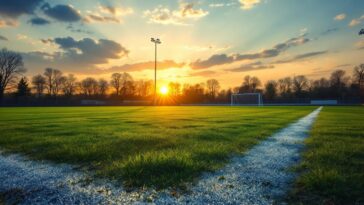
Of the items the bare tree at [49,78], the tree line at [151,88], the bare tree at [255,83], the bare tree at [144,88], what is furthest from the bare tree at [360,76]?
the bare tree at [49,78]

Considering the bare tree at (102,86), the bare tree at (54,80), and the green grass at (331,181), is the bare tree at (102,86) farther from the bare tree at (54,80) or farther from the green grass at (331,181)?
the green grass at (331,181)

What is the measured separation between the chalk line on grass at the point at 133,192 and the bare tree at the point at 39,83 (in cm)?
9678

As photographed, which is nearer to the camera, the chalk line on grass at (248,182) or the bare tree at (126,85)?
the chalk line on grass at (248,182)

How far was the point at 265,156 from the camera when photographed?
5.85m

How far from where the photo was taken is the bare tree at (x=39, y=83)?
87.2 m

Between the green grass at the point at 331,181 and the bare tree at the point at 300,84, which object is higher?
the bare tree at the point at 300,84

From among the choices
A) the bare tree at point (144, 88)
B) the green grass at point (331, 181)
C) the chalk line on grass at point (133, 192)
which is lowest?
the chalk line on grass at point (133, 192)

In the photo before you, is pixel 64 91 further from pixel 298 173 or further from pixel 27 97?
pixel 298 173

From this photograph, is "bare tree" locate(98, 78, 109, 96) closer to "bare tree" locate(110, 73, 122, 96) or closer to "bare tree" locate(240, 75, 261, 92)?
"bare tree" locate(110, 73, 122, 96)

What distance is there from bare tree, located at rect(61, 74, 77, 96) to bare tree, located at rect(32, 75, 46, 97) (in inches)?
272

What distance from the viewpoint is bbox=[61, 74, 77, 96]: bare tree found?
9250 cm

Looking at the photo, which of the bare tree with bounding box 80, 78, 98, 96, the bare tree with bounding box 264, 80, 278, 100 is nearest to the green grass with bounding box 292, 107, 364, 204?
the bare tree with bounding box 264, 80, 278, 100

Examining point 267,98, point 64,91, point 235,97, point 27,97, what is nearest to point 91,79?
point 64,91

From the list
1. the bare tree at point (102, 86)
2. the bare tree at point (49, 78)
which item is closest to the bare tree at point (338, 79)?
the bare tree at point (102, 86)
